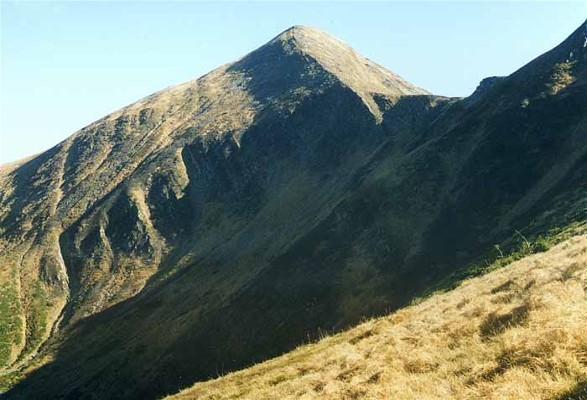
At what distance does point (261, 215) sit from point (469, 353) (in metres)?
96.7

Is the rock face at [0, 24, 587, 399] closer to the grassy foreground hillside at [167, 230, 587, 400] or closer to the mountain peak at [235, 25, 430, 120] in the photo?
the mountain peak at [235, 25, 430, 120]

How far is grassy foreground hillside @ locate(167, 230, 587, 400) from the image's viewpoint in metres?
11.4

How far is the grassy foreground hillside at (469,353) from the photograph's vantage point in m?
11.4

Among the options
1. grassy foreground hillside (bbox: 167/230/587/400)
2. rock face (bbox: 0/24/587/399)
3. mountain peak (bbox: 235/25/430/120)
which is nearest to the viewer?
grassy foreground hillside (bbox: 167/230/587/400)

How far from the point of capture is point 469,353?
1495 centimetres

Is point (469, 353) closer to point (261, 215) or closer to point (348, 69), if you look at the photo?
point (261, 215)

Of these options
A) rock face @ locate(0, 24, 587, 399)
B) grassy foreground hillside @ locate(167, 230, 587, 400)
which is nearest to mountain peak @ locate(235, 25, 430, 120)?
rock face @ locate(0, 24, 587, 399)

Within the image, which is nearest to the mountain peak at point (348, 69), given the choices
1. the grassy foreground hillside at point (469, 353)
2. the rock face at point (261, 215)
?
the rock face at point (261, 215)

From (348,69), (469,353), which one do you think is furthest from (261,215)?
(469,353)

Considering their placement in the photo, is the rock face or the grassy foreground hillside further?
the rock face

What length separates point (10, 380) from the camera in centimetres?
7731

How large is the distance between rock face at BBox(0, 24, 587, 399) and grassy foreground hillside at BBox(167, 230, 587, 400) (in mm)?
29807

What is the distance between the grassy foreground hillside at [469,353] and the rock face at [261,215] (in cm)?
2981

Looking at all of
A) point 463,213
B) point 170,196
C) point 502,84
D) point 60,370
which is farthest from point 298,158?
point 60,370
